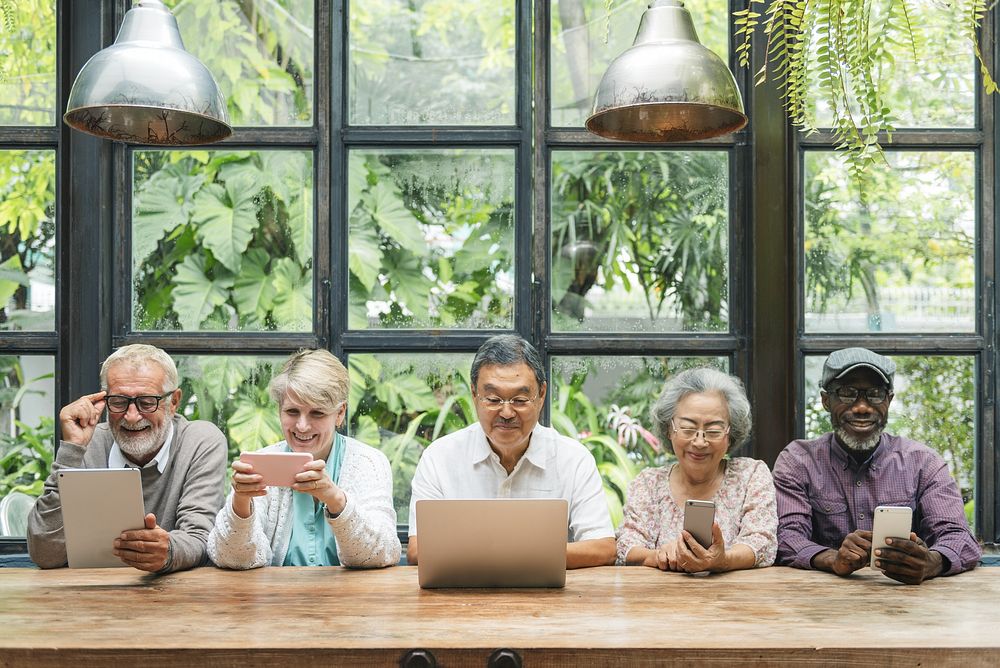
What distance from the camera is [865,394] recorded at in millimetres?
2961

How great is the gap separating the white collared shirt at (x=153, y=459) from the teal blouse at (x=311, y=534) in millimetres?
444

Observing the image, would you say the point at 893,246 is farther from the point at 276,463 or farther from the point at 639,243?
the point at 276,463

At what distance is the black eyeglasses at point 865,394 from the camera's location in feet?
9.70

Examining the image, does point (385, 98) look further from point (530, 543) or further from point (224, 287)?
point (530, 543)

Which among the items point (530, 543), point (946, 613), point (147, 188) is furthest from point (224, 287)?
point (946, 613)

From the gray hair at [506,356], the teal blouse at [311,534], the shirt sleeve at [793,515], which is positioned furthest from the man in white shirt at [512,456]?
the shirt sleeve at [793,515]

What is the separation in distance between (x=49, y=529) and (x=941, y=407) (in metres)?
3.08

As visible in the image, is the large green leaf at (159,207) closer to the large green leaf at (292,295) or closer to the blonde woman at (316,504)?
the large green leaf at (292,295)

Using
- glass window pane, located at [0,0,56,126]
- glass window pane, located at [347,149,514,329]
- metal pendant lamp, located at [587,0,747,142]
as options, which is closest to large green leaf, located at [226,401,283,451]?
glass window pane, located at [347,149,514,329]

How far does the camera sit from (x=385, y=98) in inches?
137

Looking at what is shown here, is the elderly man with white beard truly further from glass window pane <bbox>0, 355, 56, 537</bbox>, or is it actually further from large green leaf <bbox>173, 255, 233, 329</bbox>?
glass window pane <bbox>0, 355, 56, 537</bbox>

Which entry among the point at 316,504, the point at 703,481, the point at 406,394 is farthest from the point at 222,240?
the point at 703,481

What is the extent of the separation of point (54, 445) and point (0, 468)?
23 centimetres

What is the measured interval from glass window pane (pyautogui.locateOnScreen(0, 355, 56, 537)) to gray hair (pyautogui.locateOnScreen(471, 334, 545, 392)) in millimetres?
1662
